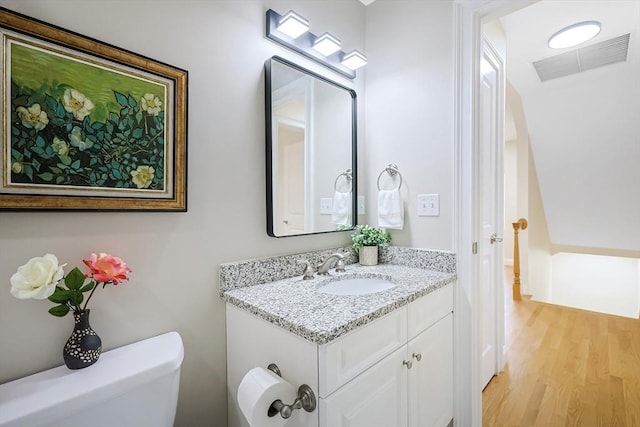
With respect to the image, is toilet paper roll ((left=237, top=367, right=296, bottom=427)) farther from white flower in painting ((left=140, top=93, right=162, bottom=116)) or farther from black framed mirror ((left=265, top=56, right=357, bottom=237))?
white flower in painting ((left=140, top=93, right=162, bottom=116))

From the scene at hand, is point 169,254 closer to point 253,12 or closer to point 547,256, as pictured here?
point 253,12

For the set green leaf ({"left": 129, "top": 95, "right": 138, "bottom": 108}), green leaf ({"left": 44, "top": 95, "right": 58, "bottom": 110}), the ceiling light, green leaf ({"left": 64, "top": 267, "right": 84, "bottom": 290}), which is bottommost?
green leaf ({"left": 64, "top": 267, "right": 84, "bottom": 290})

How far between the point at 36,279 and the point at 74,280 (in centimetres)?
9

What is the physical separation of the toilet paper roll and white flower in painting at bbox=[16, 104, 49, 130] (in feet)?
3.06

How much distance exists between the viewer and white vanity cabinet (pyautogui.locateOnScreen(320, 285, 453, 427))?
85 cm

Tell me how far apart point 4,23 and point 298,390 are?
4.19 feet

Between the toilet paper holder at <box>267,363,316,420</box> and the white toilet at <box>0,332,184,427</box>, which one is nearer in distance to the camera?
the white toilet at <box>0,332,184,427</box>

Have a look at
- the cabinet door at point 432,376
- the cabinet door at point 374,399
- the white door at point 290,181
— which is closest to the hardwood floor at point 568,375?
the cabinet door at point 432,376

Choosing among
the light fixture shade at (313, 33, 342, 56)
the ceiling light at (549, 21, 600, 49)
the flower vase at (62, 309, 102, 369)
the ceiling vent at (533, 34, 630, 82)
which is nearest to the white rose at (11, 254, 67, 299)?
the flower vase at (62, 309, 102, 369)

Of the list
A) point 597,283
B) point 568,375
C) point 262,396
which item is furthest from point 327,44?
point 597,283

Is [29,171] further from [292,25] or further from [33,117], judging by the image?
[292,25]

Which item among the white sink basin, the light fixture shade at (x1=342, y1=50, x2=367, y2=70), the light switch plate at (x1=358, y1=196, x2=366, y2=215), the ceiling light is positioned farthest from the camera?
the ceiling light

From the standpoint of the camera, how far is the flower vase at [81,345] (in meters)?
0.79

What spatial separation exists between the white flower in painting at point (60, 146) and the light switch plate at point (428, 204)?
5.01 feet
